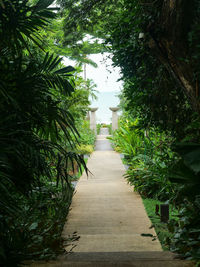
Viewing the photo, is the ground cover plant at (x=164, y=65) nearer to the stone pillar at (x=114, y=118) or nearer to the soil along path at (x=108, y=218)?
the soil along path at (x=108, y=218)

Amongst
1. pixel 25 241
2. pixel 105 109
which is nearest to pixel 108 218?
pixel 25 241

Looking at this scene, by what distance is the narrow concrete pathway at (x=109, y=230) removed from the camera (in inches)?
85.2

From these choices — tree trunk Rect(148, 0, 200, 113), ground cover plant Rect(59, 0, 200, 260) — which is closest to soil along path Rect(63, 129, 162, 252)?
ground cover plant Rect(59, 0, 200, 260)

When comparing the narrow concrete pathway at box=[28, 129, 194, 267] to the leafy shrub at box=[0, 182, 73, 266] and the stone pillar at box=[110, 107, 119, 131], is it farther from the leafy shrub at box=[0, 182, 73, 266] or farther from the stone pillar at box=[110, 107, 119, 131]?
the stone pillar at box=[110, 107, 119, 131]

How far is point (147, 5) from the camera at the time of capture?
8.66 ft

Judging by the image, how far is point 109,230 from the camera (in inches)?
145

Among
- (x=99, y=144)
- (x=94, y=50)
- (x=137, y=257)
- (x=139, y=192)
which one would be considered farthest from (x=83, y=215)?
(x=94, y=50)

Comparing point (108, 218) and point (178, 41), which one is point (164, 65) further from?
point (108, 218)

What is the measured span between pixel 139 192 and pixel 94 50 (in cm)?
1163

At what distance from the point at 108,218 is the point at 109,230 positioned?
1.56ft

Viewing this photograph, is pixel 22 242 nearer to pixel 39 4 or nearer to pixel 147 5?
pixel 39 4

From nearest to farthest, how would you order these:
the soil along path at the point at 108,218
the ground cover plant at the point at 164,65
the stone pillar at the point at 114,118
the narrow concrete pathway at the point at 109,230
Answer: the narrow concrete pathway at the point at 109,230 → the ground cover plant at the point at 164,65 → the soil along path at the point at 108,218 → the stone pillar at the point at 114,118

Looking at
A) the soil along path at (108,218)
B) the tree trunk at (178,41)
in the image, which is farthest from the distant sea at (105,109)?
the tree trunk at (178,41)

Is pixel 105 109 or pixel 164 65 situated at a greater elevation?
pixel 105 109
